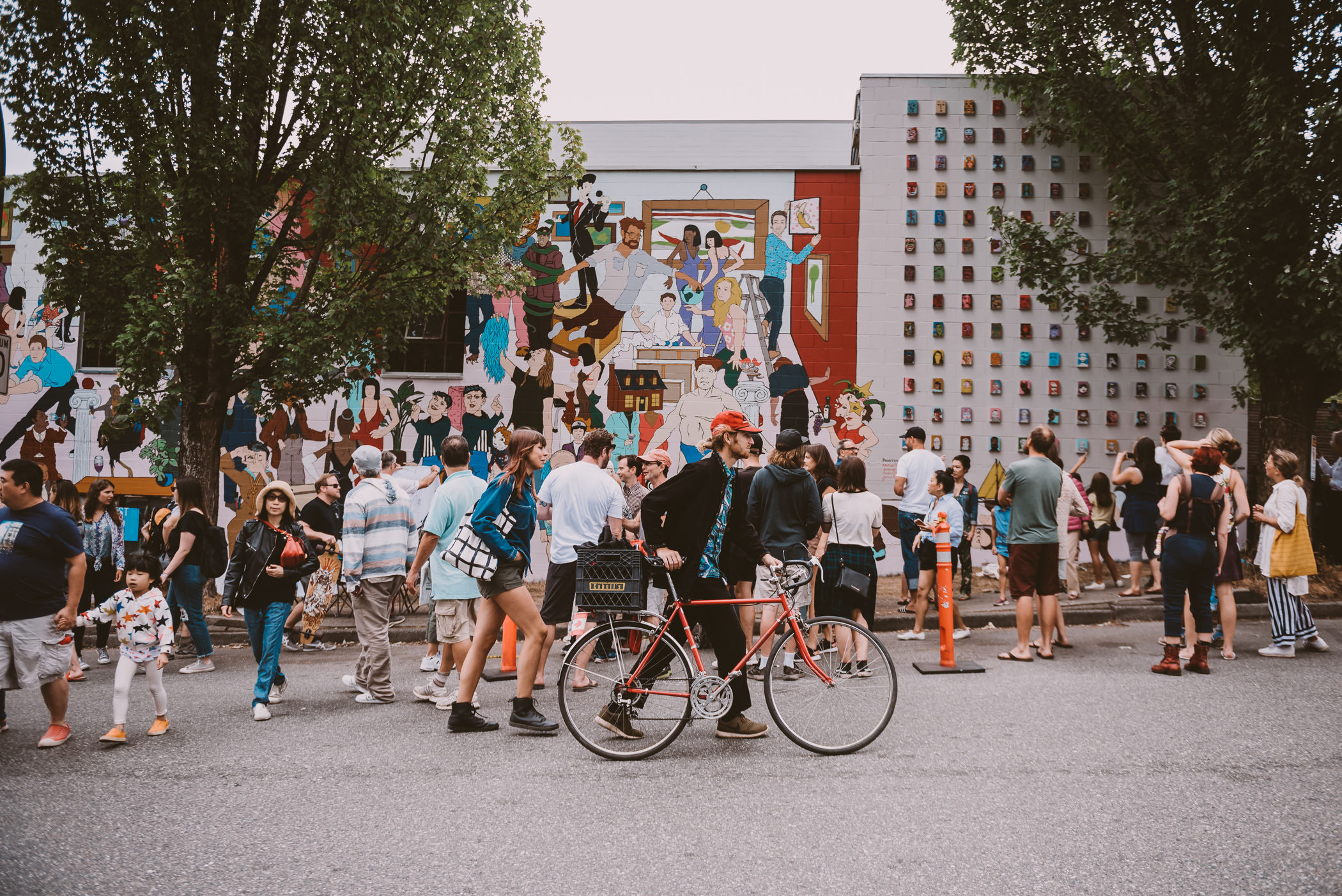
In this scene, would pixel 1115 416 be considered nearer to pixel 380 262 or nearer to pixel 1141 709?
pixel 1141 709

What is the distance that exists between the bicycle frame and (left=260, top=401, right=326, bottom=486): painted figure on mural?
1109 cm

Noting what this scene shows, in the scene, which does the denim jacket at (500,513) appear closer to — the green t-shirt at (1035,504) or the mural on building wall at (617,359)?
the green t-shirt at (1035,504)

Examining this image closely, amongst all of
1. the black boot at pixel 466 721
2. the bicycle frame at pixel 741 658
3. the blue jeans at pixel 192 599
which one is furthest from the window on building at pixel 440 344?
the bicycle frame at pixel 741 658

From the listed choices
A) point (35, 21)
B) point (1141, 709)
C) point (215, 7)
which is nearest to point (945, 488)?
point (1141, 709)

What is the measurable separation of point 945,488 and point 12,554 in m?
8.24

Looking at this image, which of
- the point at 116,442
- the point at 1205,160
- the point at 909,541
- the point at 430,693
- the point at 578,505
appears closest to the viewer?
the point at 430,693

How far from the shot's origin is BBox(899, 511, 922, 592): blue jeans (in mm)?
10367

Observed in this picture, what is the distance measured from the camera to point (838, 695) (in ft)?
17.2

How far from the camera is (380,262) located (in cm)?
1173

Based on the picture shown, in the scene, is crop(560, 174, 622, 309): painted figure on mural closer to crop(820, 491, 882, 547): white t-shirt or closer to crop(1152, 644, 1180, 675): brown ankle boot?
crop(820, 491, 882, 547): white t-shirt

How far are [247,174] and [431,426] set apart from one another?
16.1 feet

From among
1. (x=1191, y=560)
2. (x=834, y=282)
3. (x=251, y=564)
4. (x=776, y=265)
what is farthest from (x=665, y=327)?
(x=1191, y=560)

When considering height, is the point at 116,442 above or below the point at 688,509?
above

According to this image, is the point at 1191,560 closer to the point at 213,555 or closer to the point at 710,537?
the point at 710,537
